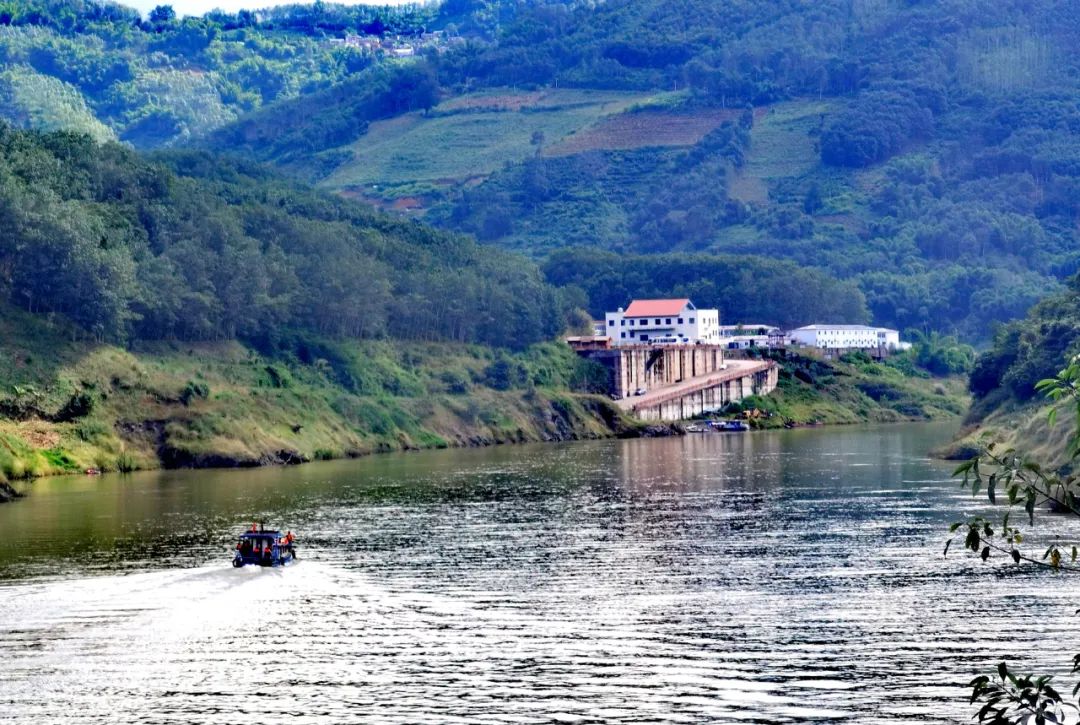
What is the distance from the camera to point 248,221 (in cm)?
19875

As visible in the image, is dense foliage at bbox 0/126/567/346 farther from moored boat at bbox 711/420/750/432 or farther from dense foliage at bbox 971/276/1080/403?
dense foliage at bbox 971/276/1080/403

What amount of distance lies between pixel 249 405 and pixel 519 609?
90205 millimetres

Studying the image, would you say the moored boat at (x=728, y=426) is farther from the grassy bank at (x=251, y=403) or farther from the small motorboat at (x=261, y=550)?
the small motorboat at (x=261, y=550)

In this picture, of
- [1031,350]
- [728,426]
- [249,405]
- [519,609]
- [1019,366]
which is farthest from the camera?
[728,426]

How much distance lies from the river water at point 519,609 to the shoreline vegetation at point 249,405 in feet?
88.5

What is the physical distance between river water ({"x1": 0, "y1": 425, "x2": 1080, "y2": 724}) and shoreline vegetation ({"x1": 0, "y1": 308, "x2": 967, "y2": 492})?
26989 millimetres

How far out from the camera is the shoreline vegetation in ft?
438

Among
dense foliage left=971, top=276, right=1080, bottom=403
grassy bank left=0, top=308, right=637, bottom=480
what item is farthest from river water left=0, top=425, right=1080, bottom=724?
dense foliage left=971, top=276, right=1080, bottom=403

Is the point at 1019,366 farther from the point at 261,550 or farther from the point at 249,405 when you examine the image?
the point at 261,550

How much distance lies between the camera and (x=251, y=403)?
15125 cm

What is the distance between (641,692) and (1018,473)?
786 inches

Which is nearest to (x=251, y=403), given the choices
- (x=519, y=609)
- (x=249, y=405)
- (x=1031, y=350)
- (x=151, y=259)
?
(x=249, y=405)

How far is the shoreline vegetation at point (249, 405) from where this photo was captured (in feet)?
438

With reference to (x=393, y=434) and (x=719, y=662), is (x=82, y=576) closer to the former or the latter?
(x=719, y=662)
